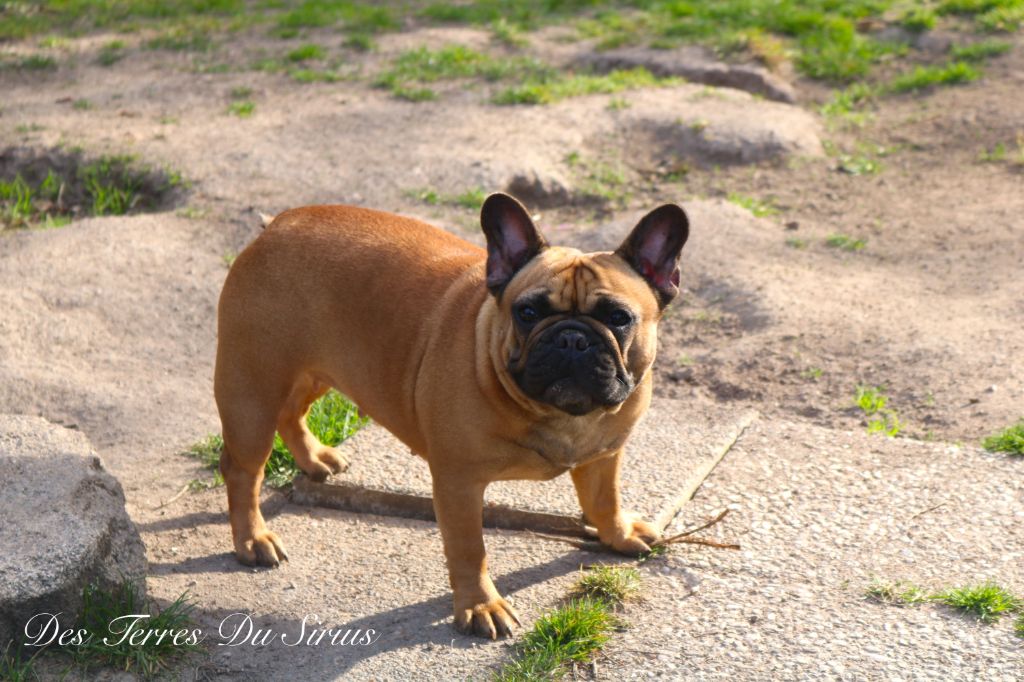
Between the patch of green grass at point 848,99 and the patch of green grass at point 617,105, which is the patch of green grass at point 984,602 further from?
the patch of green grass at point 848,99

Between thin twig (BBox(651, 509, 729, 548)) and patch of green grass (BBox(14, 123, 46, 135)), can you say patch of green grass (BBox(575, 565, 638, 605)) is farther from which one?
patch of green grass (BBox(14, 123, 46, 135))

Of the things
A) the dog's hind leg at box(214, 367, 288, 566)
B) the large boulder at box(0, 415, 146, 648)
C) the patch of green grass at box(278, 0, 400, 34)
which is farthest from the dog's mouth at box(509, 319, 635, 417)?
the patch of green grass at box(278, 0, 400, 34)

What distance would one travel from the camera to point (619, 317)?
155 inches

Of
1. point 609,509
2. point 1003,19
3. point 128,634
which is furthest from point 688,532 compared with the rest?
point 1003,19

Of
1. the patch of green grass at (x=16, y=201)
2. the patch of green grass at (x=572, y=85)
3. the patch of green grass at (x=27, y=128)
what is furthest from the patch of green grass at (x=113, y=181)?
the patch of green grass at (x=572, y=85)

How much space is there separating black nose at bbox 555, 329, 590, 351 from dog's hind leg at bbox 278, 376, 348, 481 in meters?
1.69

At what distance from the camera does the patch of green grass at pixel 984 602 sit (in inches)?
161

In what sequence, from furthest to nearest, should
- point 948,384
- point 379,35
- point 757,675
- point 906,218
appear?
point 379,35 → point 906,218 → point 948,384 → point 757,675

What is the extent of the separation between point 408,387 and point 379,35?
8654 mm

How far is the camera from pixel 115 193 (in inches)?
332

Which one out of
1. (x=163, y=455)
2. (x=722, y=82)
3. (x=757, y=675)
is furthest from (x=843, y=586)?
(x=722, y=82)

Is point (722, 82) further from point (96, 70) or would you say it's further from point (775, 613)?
point (775, 613)

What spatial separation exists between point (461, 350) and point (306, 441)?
1.38m

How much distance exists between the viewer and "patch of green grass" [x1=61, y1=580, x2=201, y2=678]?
397 centimetres
